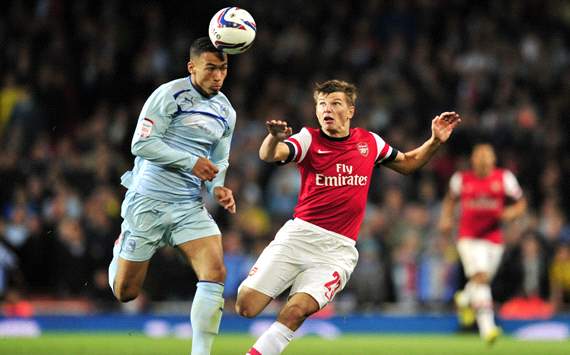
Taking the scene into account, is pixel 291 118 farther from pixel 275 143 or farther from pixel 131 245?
pixel 275 143

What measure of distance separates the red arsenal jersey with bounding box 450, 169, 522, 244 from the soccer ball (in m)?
6.18

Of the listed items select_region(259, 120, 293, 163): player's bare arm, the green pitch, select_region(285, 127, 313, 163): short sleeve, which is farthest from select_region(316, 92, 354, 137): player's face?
the green pitch

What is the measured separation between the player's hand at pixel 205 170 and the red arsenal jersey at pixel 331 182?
2.06 feet

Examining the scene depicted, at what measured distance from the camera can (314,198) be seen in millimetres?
8180

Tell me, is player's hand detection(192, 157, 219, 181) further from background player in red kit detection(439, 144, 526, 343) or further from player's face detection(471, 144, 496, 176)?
player's face detection(471, 144, 496, 176)

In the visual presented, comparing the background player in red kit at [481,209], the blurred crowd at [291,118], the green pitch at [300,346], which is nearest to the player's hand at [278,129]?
the green pitch at [300,346]

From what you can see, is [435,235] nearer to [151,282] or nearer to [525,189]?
[525,189]

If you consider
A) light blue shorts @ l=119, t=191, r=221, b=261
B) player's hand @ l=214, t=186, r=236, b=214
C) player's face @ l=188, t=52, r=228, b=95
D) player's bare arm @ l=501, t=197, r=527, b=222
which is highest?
player's face @ l=188, t=52, r=228, b=95

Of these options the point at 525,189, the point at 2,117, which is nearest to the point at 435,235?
the point at 525,189

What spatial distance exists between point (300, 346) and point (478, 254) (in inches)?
110

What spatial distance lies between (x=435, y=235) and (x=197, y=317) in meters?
8.79

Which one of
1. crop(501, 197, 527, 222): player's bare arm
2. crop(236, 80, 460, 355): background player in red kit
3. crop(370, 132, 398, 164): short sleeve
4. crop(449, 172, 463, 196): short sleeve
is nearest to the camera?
crop(236, 80, 460, 355): background player in red kit

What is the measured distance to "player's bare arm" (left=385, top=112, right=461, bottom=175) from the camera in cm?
847

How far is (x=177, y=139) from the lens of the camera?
27.6 feet
